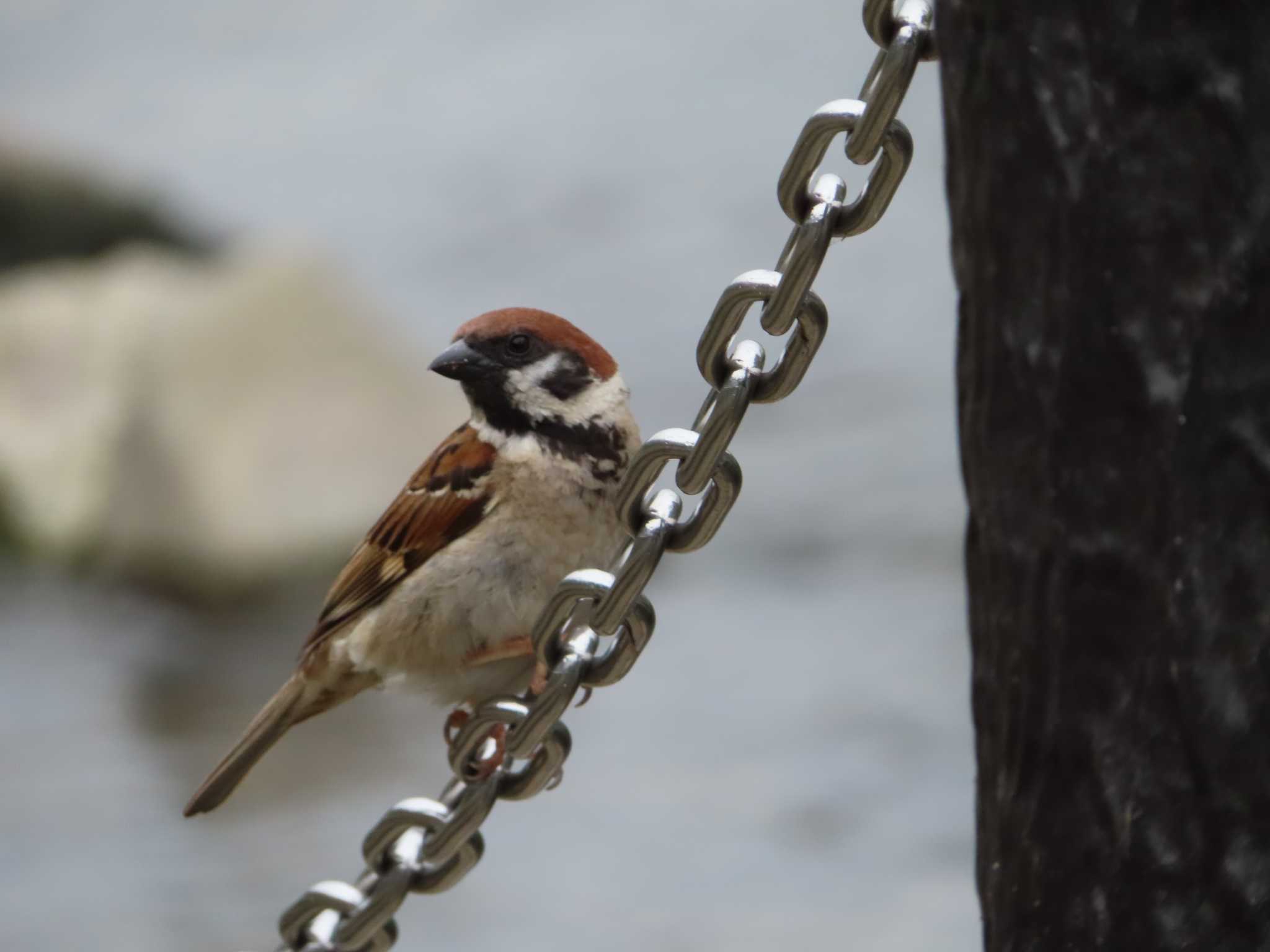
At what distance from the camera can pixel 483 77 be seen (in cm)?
885

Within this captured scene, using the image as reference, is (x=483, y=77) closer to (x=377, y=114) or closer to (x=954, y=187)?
(x=377, y=114)

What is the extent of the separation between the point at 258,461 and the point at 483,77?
369 cm

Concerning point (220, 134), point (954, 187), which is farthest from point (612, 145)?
point (954, 187)

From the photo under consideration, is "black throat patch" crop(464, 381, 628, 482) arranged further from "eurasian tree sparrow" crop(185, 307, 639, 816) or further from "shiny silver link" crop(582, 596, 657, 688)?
"shiny silver link" crop(582, 596, 657, 688)

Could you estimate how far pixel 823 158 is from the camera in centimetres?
134

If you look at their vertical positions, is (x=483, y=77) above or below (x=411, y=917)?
above

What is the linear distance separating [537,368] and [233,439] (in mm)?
3555

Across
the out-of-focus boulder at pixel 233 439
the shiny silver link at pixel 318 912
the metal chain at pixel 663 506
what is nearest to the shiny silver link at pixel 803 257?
the metal chain at pixel 663 506

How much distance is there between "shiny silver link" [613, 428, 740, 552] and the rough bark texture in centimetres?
29

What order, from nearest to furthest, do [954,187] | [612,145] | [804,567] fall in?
1. [954,187]
2. [804,567]
3. [612,145]

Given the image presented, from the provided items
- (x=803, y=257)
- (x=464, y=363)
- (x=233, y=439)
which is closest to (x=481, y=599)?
(x=464, y=363)

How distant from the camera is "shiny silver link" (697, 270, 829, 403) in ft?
4.39

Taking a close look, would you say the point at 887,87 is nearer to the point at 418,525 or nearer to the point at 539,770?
the point at 539,770

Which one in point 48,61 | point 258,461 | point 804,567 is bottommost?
point 258,461
